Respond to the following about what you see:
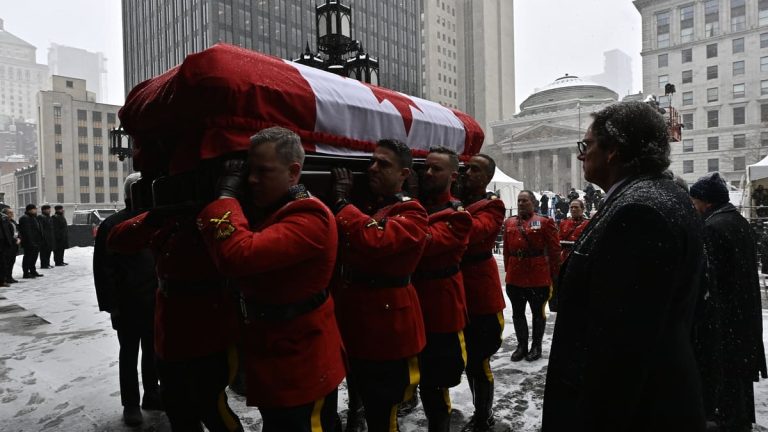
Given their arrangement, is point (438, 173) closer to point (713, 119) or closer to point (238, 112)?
point (238, 112)

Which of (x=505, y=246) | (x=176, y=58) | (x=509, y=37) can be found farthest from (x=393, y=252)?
(x=509, y=37)

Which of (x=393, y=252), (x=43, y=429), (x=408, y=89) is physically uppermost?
(x=408, y=89)

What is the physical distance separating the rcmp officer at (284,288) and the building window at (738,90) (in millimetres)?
64844

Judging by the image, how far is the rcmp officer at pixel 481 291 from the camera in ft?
11.3

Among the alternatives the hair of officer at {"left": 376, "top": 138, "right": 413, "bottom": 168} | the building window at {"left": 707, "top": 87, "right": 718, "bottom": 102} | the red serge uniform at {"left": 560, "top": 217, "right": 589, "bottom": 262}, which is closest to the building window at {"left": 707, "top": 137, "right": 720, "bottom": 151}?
the building window at {"left": 707, "top": 87, "right": 718, "bottom": 102}

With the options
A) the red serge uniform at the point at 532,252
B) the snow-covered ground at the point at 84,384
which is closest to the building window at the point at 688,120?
the snow-covered ground at the point at 84,384

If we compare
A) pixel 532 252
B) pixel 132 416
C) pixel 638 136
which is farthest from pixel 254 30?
pixel 638 136

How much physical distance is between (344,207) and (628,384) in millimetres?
1428

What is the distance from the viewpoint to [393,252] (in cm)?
238

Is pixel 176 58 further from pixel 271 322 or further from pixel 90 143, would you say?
pixel 271 322

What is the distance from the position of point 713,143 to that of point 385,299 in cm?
6238

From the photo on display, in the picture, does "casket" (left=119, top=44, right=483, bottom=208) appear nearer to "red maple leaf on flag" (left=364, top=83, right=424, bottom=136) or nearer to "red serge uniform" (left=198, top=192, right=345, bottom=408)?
"red maple leaf on flag" (left=364, top=83, right=424, bottom=136)

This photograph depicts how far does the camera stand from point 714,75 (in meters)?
55.2

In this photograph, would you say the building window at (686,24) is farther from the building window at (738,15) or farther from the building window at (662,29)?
the building window at (738,15)
